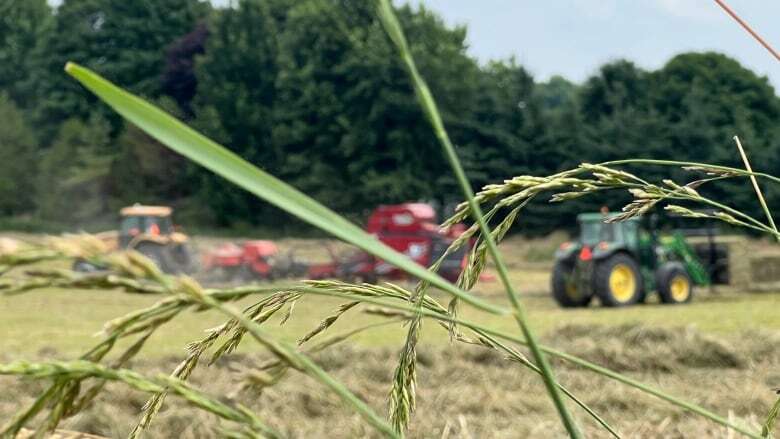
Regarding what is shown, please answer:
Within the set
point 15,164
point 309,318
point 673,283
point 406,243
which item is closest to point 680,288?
point 673,283

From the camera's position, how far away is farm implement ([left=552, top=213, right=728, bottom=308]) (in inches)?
499

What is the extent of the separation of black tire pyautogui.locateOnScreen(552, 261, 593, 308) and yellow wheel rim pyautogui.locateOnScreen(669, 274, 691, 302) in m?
1.12

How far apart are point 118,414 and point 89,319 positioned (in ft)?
27.8

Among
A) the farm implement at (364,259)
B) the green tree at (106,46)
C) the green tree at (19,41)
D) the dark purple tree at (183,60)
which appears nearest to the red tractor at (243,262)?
the farm implement at (364,259)

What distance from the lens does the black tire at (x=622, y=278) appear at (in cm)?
1263

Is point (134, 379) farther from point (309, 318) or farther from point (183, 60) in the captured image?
point (183, 60)

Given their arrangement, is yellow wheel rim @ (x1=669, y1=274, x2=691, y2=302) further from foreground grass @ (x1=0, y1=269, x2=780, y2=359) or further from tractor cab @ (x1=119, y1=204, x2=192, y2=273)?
tractor cab @ (x1=119, y1=204, x2=192, y2=273)

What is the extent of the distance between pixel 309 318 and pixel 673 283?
4.79 metres

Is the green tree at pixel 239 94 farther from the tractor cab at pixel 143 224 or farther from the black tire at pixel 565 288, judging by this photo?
the black tire at pixel 565 288

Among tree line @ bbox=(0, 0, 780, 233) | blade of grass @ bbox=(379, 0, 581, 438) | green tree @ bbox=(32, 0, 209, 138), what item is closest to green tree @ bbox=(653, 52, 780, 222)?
tree line @ bbox=(0, 0, 780, 233)

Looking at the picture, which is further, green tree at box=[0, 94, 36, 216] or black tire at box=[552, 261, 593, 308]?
green tree at box=[0, 94, 36, 216]

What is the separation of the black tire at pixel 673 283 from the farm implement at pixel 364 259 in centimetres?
366

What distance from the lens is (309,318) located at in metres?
11.0

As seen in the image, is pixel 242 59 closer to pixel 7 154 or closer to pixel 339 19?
pixel 339 19
